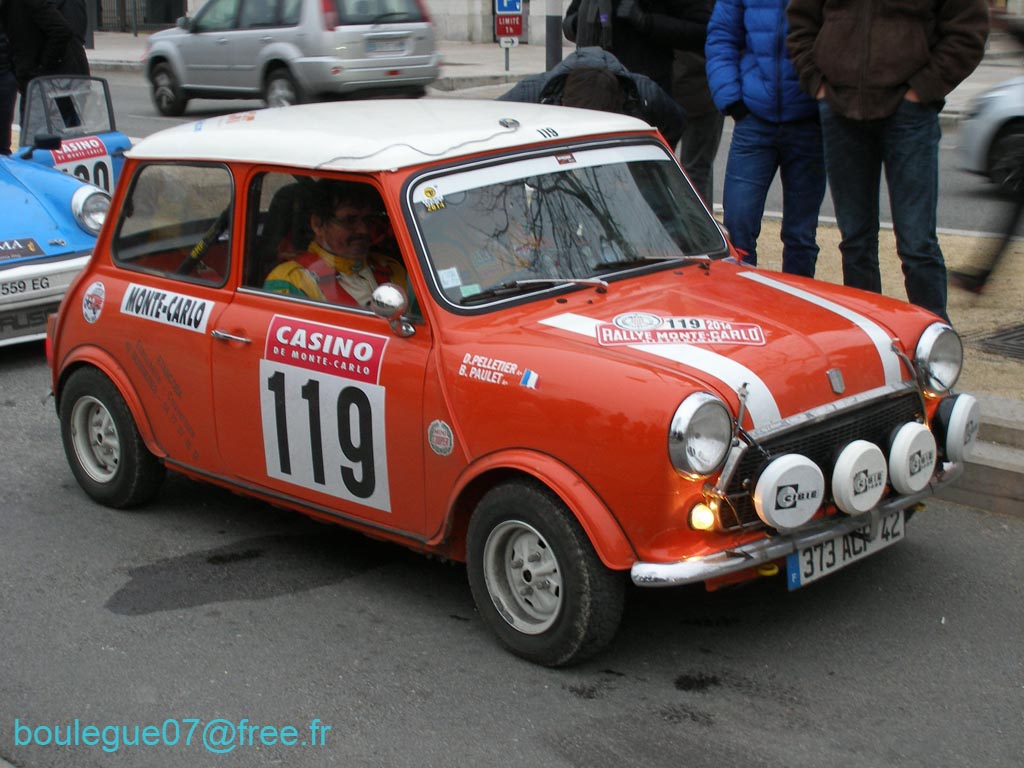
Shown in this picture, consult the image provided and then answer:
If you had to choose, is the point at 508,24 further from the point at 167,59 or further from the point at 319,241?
the point at 319,241

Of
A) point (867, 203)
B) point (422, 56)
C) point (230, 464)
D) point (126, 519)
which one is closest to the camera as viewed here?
point (230, 464)

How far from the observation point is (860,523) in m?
4.44

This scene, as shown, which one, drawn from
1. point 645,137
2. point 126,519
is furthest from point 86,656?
point 645,137

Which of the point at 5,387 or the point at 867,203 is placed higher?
the point at 867,203

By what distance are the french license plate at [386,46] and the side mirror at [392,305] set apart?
13401 millimetres

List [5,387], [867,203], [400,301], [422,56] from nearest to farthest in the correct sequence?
[400,301], [867,203], [5,387], [422,56]

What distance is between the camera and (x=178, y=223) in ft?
18.8

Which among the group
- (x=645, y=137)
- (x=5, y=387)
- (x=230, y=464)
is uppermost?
(x=645, y=137)

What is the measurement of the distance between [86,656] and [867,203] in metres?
4.20

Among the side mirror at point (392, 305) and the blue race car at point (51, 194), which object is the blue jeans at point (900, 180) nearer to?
the side mirror at point (392, 305)

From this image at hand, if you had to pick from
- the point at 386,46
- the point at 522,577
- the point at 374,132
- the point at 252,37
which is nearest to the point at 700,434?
the point at 522,577

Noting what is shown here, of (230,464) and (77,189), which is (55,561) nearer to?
(230,464)

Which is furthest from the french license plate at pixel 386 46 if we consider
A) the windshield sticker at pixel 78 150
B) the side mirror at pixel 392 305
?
the side mirror at pixel 392 305

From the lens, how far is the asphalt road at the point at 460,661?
404cm
